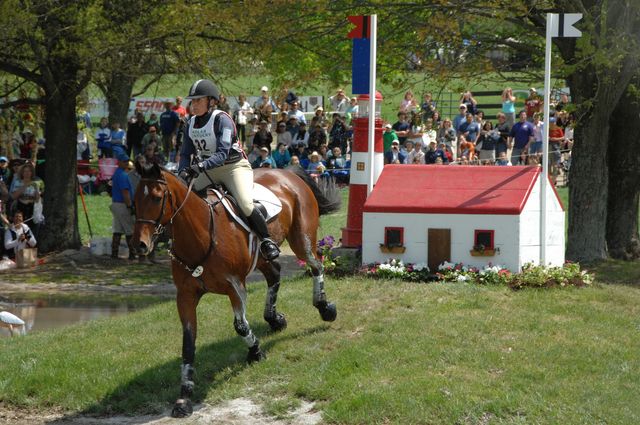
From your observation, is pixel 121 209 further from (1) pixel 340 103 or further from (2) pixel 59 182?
(1) pixel 340 103

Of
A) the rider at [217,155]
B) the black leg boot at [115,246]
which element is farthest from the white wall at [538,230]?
the black leg boot at [115,246]

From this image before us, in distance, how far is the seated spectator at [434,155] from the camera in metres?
25.7

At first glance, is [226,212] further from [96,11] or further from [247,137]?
[247,137]

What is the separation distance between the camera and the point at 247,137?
30531mm

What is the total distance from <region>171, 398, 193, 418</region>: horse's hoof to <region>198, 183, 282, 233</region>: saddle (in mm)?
1827

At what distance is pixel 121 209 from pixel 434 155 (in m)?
9.12

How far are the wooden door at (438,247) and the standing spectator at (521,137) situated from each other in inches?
559

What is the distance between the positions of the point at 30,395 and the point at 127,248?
11.2m

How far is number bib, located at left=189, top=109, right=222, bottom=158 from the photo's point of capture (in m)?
9.56

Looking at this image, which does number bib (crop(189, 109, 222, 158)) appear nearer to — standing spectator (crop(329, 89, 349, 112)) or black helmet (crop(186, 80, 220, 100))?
black helmet (crop(186, 80, 220, 100))

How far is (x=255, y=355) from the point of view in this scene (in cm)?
984

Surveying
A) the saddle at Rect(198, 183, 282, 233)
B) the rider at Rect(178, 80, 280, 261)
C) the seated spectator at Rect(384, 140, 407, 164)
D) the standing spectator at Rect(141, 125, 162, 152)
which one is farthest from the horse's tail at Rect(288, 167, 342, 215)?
the standing spectator at Rect(141, 125, 162, 152)

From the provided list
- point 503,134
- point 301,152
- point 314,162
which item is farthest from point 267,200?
point 503,134

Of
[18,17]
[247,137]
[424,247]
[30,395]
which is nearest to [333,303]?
[424,247]
